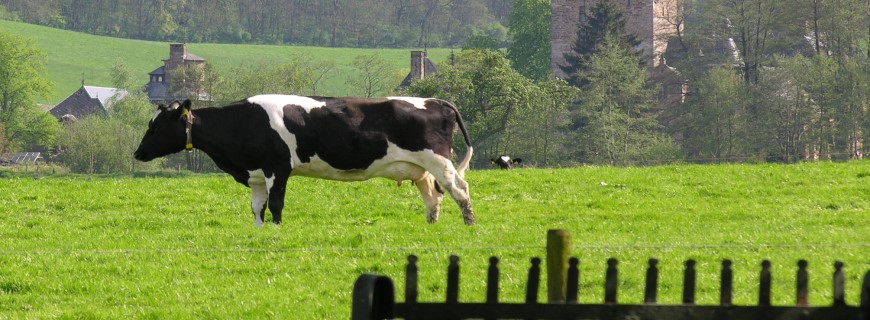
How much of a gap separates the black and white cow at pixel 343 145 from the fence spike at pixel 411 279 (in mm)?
11186

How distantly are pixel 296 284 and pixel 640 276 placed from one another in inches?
110

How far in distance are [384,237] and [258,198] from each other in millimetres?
2669

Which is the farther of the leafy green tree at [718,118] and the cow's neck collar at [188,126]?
the leafy green tree at [718,118]

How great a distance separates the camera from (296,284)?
13.5m

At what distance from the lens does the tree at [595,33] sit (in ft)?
425

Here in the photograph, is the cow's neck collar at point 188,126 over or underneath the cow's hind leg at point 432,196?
over

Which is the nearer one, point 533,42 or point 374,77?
point 533,42

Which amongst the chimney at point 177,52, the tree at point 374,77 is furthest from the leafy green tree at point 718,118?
the chimney at point 177,52

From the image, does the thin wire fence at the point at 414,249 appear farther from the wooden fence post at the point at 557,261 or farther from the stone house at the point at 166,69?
the stone house at the point at 166,69

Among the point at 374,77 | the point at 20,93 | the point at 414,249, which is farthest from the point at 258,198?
the point at 374,77

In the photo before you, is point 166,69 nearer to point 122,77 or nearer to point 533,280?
point 122,77

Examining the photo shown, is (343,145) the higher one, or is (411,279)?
(343,145)

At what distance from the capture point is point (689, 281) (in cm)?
673

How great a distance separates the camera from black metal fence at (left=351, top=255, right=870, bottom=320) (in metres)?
6.62
